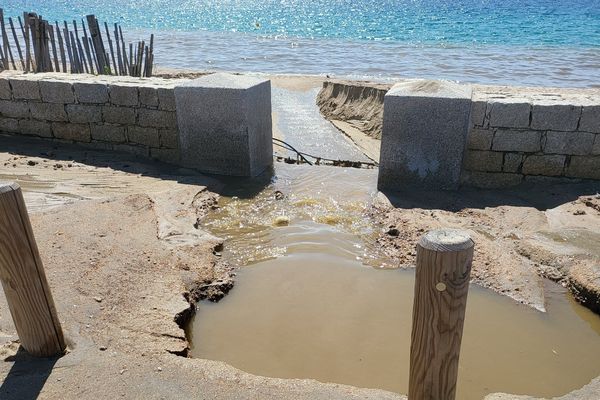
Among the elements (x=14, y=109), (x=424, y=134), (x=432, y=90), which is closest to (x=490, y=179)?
(x=424, y=134)

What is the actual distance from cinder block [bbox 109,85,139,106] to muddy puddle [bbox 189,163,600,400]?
2770mm

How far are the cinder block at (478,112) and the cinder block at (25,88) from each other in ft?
20.8

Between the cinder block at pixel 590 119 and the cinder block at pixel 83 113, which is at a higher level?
the cinder block at pixel 590 119

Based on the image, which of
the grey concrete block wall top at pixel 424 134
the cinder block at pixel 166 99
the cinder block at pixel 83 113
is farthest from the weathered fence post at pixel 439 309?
the cinder block at pixel 83 113

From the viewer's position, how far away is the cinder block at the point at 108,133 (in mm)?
7152

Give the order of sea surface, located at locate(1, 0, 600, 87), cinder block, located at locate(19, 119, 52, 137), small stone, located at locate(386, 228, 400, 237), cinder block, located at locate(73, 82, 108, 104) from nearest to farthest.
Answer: small stone, located at locate(386, 228, 400, 237) → cinder block, located at locate(73, 82, 108, 104) → cinder block, located at locate(19, 119, 52, 137) → sea surface, located at locate(1, 0, 600, 87)

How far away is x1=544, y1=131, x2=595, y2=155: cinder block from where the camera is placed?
18.5 ft

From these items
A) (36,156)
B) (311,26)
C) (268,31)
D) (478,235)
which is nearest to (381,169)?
(478,235)

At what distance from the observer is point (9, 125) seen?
766cm

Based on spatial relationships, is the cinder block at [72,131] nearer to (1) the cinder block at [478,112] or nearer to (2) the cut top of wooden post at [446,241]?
(1) the cinder block at [478,112]

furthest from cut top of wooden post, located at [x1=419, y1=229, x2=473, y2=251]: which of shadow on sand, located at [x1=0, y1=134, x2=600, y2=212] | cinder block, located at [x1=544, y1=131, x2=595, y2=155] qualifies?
cinder block, located at [x1=544, y1=131, x2=595, y2=155]

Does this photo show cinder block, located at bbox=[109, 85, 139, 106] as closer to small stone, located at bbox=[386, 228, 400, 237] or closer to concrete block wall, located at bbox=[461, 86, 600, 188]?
small stone, located at bbox=[386, 228, 400, 237]

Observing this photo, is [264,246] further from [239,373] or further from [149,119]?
[149,119]

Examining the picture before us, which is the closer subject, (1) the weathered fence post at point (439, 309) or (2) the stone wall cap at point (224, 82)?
(1) the weathered fence post at point (439, 309)
